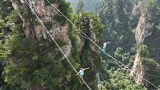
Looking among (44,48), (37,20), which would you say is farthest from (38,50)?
(37,20)

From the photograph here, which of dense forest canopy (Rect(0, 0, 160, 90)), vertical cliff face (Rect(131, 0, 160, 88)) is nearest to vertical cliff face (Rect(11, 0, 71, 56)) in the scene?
dense forest canopy (Rect(0, 0, 160, 90))

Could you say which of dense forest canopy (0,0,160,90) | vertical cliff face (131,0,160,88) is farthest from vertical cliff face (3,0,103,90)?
vertical cliff face (131,0,160,88)

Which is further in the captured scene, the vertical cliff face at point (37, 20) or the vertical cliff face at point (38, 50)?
the vertical cliff face at point (37, 20)

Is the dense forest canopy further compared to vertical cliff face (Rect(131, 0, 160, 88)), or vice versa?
vertical cliff face (Rect(131, 0, 160, 88))

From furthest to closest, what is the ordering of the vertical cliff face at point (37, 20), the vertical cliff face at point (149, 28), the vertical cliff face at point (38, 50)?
the vertical cliff face at point (149, 28) < the vertical cliff face at point (37, 20) < the vertical cliff face at point (38, 50)

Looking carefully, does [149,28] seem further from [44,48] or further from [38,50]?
[38,50]

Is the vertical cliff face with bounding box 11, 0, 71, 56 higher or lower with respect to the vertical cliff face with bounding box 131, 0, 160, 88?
higher

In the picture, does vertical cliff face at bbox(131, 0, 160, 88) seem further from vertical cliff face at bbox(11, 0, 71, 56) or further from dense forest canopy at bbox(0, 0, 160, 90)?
vertical cliff face at bbox(11, 0, 71, 56)

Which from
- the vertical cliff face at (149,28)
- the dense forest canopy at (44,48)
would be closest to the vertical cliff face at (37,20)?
the dense forest canopy at (44,48)

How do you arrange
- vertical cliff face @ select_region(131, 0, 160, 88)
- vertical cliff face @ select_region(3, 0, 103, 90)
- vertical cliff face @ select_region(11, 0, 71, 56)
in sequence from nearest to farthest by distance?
vertical cliff face @ select_region(3, 0, 103, 90), vertical cliff face @ select_region(11, 0, 71, 56), vertical cliff face @ select_region(131, 0, 160, 88)

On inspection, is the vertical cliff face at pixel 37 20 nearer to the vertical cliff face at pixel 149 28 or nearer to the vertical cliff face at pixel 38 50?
→ the vertical cliff face at pixel 38 50

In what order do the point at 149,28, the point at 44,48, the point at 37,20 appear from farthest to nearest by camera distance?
the point at 149,28 < the point at 44,48 < the point at 37,20

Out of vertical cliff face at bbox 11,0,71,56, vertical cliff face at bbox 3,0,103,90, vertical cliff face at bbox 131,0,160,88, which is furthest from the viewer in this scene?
vertical cliff face at bbox 131,0,160,88

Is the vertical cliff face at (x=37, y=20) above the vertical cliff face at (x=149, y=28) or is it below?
above
